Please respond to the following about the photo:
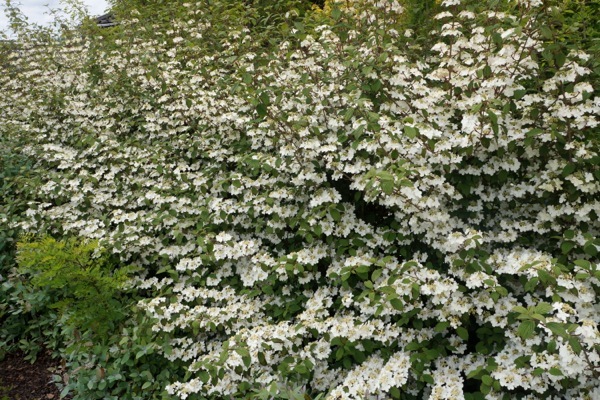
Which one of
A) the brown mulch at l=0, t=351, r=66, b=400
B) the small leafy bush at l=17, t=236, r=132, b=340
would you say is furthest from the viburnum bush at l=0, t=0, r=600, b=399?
the brown mulch at l=0, t=351, r=66, b=400

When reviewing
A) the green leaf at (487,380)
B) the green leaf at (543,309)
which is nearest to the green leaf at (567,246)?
the green leaf at (543,309)

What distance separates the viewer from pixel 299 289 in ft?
8.73

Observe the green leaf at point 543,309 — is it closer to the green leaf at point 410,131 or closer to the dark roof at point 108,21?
the green leaf at point 410,131

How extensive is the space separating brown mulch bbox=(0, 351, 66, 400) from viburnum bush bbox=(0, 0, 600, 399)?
536mm

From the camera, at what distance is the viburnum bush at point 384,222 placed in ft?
6.48

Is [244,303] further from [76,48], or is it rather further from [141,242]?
[76,48]

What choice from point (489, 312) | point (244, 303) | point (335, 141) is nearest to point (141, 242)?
point (244, 303)

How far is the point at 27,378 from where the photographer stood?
9.95ft

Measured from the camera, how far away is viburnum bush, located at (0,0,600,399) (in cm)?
198

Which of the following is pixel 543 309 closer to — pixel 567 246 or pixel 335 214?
pixel 567 246

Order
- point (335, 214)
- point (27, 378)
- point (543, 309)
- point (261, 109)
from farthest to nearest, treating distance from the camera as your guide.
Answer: point (27, 378) < point (261, 109) < point (335, 214) < point (543, 309)

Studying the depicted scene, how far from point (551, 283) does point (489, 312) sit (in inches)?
14.5

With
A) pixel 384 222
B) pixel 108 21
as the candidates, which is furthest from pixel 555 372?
pixel 108 21

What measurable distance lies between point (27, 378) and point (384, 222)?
93.9 inches
